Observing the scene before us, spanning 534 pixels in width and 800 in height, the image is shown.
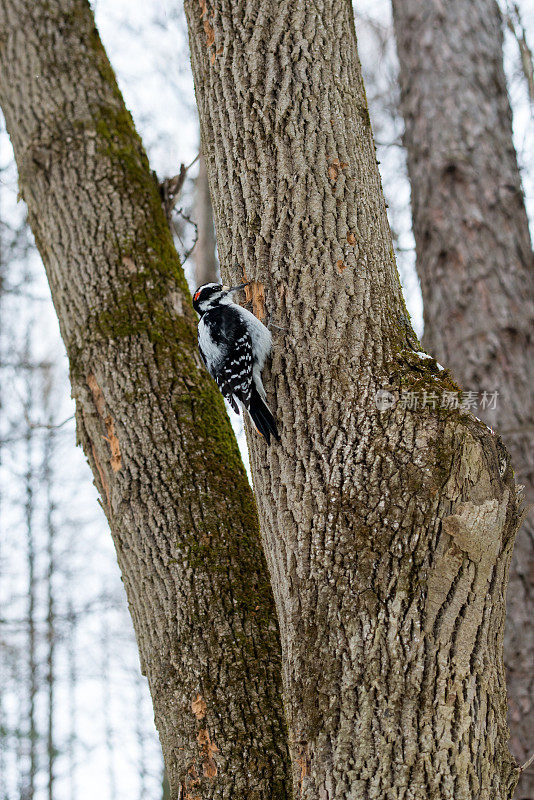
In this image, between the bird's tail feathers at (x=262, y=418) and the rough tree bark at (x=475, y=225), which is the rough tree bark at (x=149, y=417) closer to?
the bird's tail feathers at (x=262, y=418)

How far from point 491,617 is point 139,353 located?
1803mm

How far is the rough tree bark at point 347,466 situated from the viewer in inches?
72.0

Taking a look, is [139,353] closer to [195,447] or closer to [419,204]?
[195,447]

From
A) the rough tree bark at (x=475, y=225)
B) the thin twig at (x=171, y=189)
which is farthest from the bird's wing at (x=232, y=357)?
the rough tree bark at (x=475, y=225)

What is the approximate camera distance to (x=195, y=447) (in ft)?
9.34

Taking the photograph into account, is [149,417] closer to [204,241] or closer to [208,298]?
[208,298]

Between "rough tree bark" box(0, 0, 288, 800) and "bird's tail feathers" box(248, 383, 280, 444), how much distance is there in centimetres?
48

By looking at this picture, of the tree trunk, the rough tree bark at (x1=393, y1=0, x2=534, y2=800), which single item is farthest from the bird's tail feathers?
the tree trunk

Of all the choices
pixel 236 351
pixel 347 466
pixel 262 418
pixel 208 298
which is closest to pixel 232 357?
pixel 236 351

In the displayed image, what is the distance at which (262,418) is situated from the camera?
2359 mm

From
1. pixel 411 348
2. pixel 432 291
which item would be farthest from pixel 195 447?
pixel 432 291

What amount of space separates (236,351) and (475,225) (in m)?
2.28

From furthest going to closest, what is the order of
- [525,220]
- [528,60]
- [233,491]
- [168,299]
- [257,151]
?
[528,60]
[525,220]
[168,299]
[233,491]
[257,151]

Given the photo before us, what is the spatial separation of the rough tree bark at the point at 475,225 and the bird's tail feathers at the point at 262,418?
6.43 ft
